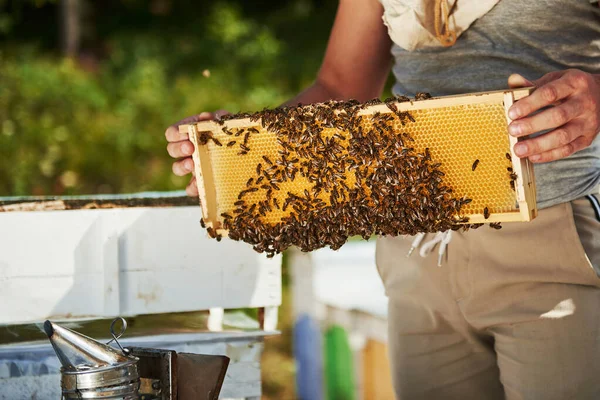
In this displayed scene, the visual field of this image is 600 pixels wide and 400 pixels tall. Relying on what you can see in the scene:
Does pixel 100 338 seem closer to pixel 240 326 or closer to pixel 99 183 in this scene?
pixel 240 326

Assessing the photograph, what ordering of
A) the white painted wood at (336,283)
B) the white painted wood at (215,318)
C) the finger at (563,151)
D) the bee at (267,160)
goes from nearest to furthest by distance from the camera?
1. the finger at (563,151)
2. the bee at (267,160)
3. the white painted wood at (215,318)
4. the white painted wood at (336,283)

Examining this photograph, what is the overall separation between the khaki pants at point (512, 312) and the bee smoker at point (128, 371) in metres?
0.79

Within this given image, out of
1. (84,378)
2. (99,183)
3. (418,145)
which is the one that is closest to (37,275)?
(84,378)

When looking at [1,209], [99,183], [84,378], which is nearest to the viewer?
[84,378]

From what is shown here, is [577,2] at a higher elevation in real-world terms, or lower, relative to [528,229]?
higher

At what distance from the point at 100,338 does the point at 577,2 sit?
2111 millimetres

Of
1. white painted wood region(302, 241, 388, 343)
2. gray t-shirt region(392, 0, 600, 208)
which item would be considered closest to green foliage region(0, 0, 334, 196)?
white painted wood region(302, 241, 388, 343)

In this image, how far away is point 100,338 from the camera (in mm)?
3000

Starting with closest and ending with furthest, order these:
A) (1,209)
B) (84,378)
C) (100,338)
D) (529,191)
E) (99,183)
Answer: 1. (84,378)
2. (529,191)
3. (100,338)
4. (1,209)
5. (99,183)

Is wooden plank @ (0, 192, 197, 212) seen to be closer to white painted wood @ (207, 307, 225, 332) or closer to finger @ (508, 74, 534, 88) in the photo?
white painted wood @ (207, 307, 225, 332)

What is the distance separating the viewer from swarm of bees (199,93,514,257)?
2389 millimetres

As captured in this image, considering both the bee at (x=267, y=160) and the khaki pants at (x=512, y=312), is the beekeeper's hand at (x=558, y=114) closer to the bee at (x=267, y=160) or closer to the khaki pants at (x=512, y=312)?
the khaki pants at (x=512, y=312)

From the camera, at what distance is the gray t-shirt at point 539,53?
2.47m

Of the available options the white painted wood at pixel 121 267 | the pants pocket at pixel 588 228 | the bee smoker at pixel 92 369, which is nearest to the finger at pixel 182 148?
the white painted wood at pixel 121 267
